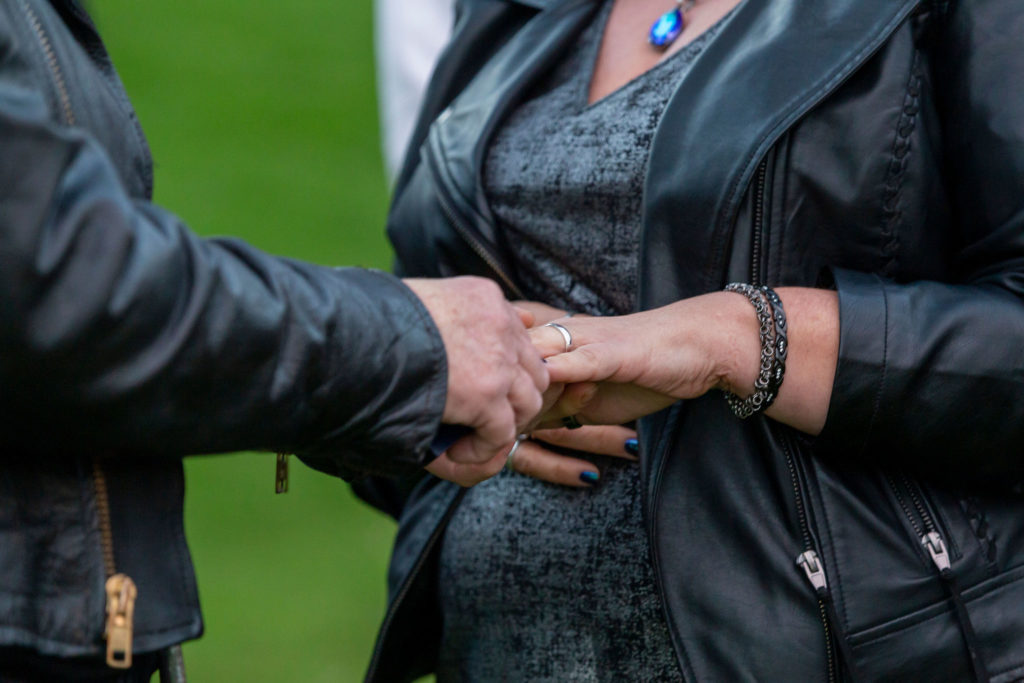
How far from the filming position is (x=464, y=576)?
1.99 m

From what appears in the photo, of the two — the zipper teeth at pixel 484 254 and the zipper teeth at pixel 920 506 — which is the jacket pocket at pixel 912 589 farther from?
the zipper teeth at pixel 484 254

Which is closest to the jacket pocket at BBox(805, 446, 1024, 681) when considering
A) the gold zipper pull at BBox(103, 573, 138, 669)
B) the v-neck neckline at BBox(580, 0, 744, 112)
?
the v-neck neckline at BBox(580, 0, 744, 112)

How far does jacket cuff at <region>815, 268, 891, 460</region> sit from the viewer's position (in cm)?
159

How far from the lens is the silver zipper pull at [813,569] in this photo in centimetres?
161

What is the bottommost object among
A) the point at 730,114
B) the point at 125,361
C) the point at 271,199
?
the point at 271,199

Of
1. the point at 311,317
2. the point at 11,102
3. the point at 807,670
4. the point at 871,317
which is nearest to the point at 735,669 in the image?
the point at 807,670

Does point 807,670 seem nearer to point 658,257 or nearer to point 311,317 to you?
point 658,257

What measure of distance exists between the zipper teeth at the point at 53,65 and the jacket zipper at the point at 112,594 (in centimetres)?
39

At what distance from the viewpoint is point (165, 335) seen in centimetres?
117

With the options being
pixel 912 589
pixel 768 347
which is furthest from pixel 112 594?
pixel 912 589

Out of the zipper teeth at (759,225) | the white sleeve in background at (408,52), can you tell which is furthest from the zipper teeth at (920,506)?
the white sleeve in background at (408,52)

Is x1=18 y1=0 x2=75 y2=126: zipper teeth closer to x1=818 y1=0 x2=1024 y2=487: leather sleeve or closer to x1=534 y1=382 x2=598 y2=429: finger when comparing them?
x1=534 y1=382 x2=598 y2=429: finger

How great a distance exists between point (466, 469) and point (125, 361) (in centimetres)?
61

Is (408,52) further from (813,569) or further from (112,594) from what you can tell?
(112,594)
